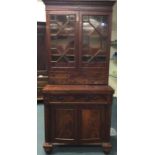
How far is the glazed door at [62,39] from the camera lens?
2.51m

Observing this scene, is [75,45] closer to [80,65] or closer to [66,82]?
[80,65]

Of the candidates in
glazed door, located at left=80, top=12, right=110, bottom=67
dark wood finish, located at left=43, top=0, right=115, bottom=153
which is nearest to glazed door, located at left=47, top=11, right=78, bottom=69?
dark wood finish, located at left=43, top=0, right=115, bottom=153

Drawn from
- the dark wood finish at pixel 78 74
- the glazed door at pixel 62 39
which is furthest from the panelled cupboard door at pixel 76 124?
the glazed door at pixel 62 39

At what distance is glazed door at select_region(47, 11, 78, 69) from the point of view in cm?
251

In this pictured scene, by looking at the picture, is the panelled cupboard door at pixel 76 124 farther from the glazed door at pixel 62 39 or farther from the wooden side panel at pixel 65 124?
the glazed door at pixel 62 39

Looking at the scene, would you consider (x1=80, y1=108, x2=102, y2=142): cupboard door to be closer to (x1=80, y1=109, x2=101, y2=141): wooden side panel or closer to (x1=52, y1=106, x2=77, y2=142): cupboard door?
(x1=80, y1=109, x2=101, y2=141): wooden side panel

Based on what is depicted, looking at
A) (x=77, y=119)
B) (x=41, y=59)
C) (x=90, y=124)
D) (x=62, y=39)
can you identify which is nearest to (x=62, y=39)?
(x=62, y=39)

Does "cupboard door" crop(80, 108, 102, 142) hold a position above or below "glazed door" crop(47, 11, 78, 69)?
below

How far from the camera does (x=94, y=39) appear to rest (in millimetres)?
2604

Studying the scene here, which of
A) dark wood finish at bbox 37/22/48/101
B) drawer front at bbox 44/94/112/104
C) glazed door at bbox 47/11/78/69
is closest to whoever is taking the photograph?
drawer front at bbox 44/94/112/104
